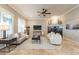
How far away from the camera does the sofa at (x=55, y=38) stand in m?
6.19

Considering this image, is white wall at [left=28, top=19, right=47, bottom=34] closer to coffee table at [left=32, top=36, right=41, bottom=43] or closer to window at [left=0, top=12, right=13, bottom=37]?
coffee table at [left=32, top=36, right=41, bottom=43]

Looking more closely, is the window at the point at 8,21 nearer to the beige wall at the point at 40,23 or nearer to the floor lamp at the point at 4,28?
the floor lamp at the point at 4,28

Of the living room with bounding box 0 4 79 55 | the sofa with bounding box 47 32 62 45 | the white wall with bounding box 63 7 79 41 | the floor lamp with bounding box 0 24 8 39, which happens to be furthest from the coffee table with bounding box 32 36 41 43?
the floor lamp with bounding box 0 24 8 39

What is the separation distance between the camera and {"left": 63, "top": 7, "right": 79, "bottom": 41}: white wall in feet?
19.7

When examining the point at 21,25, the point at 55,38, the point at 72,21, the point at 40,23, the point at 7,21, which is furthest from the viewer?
the point at 55,38

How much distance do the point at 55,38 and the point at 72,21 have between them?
1.31 meters

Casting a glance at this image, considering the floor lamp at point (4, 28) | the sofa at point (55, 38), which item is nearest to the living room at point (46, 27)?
the sofa at point (55, 38)

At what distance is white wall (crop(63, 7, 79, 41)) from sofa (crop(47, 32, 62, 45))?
0.39 meters

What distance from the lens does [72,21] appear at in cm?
617

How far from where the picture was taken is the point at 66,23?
5914mm

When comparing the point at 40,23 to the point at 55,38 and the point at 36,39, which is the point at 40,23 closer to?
the point at 36,39

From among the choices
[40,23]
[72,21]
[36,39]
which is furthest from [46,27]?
[72,21]

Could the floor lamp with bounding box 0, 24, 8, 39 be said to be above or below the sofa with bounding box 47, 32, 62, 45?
above
